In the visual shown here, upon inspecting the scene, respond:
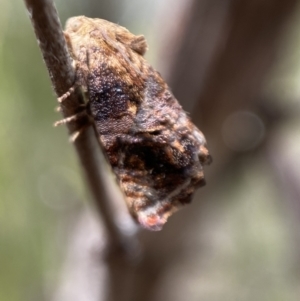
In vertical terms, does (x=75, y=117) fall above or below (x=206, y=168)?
above

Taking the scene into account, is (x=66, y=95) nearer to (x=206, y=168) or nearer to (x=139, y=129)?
(x=139, y=129)

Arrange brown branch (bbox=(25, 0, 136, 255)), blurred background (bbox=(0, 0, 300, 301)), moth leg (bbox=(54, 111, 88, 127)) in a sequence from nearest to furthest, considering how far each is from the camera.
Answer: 1. brown branch (bbox=(25, 0, 136, 255))
2. moth leg (bbox=(54, 111, 88, 127))
3. blurred background (bbox=(0, 0, 300, 301))

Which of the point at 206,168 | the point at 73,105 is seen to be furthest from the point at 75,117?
the point at 206,168

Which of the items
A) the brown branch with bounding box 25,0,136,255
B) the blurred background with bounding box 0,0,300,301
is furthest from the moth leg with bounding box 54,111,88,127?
the blurred background with bounding box 0,0,300,301

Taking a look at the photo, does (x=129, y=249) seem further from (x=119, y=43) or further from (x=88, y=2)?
(x=88, y=2)

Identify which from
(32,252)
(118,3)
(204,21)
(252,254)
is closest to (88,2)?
(118,3)

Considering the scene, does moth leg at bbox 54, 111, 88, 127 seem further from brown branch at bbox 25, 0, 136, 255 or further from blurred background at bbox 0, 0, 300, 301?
blurred background at bbox 0, 0, 300, 301
